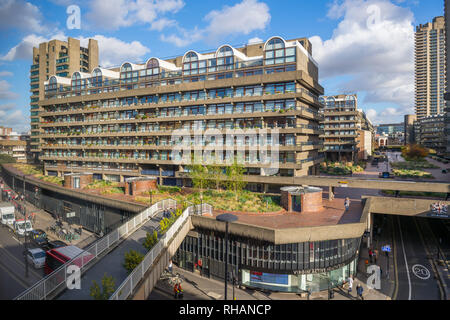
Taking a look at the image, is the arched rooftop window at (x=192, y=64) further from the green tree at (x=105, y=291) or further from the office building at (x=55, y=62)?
the office building at (x=55, y=62)

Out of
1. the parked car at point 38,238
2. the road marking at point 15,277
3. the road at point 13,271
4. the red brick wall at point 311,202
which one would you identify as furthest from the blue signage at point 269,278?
the parked car at point 38,238

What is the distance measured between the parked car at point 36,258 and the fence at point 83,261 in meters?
11.8

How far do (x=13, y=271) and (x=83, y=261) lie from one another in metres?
16.9

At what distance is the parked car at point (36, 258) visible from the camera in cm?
2889

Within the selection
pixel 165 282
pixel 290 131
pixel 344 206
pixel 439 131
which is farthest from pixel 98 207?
pixel 439 131

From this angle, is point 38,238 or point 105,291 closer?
point 105,291

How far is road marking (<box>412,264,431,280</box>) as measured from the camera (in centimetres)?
2692

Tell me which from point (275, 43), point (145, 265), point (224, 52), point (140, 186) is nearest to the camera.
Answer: point (145, 265)

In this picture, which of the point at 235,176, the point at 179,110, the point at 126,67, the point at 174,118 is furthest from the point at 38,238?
the point at 126,67

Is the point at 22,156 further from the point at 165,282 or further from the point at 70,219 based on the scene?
the point at 165,282

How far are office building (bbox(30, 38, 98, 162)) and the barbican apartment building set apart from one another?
38.1 meters

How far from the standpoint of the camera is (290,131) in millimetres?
39969

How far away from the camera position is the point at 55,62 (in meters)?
104

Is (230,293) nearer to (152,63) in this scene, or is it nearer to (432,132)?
(152,63)
